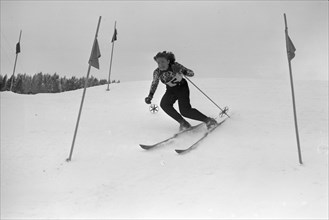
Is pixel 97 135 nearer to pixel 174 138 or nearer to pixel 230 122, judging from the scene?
pixel 174 138

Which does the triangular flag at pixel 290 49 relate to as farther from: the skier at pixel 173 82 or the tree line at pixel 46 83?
the tree line at pixel 46 83

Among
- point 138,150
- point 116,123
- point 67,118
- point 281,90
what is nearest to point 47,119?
point 67,118

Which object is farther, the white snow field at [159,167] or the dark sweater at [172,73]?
the dark sweater at [172,73]

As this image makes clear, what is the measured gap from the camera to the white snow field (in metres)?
3.75

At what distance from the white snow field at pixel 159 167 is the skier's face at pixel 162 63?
1.28 metres

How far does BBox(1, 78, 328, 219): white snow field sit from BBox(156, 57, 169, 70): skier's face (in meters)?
1.28

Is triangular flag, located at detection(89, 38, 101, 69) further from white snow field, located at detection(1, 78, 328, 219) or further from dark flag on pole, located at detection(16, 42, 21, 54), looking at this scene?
dark flag on pole, located at detection(16, 42, 21, 54)

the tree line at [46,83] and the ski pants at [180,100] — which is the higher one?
the ski pants at [180,100]

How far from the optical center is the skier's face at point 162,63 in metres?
6.16

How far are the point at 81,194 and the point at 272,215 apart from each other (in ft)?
7.28

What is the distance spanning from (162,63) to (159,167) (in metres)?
2.13

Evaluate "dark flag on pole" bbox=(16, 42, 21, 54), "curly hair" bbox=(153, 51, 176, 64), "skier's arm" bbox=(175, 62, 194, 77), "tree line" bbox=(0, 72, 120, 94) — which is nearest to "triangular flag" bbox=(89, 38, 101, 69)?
"curly hair" bbox=(153, 51, 176, 64)

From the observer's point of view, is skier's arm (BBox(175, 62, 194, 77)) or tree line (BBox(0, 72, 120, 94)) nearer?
skier's arm (BBox(175, 62, 194, 77))

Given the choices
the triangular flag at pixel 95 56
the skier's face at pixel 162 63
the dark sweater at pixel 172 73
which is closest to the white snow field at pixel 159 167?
the dark sweater at pixel 172 73
